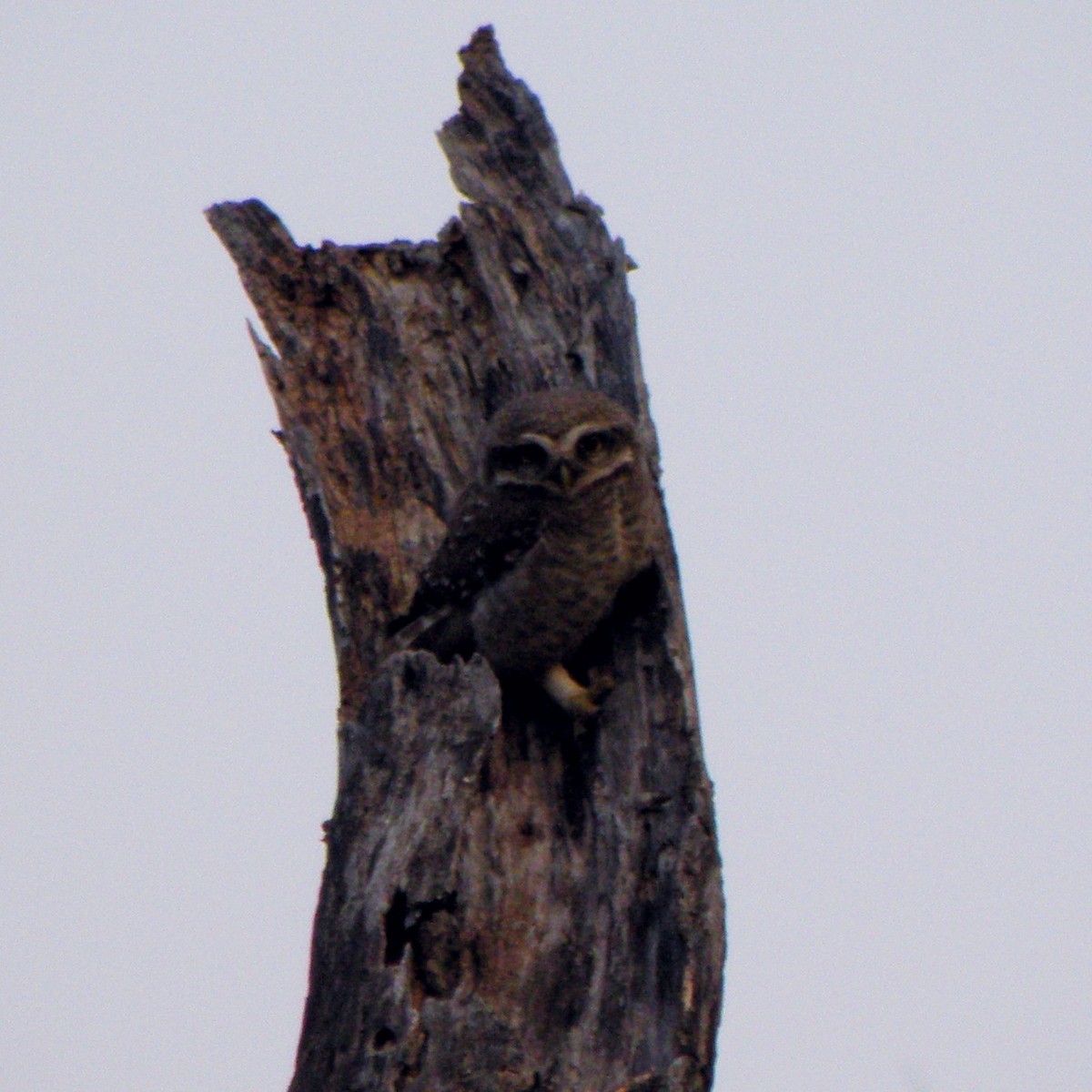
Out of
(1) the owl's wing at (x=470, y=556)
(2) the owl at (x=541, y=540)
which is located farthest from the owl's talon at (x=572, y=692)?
(1) the owl's wing at (x=470, y=556)

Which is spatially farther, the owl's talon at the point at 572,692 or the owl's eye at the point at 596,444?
the owl's eye at the point at 596,444

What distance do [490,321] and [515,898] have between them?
203 cm

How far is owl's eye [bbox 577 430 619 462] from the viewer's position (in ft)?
15.8

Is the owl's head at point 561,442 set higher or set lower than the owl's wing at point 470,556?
higher

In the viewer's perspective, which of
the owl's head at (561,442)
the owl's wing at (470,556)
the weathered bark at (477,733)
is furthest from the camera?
the owl's wing at (470,556)

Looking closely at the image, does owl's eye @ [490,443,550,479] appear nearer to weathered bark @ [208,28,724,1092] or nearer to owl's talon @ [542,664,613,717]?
weathered bark @ [208,28,724,1092]

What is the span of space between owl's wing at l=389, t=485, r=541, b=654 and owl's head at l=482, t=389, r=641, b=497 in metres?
0.07

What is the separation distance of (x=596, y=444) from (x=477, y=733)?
131 cm

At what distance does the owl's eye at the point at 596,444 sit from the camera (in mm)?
4816

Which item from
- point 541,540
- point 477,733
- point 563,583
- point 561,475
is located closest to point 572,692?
point 563,583

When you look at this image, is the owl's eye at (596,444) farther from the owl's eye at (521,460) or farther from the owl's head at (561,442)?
the owl's eye at (521,460)

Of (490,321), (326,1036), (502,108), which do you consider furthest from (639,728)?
(502,108)

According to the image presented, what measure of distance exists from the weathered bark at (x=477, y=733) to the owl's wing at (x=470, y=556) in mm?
113

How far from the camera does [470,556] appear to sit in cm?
492
